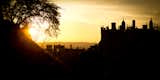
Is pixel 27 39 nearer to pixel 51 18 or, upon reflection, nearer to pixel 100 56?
pixel 51 18

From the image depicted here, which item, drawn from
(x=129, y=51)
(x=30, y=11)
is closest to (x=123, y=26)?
(x=129, y=51)

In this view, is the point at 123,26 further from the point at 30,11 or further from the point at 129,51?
the point at 30,11

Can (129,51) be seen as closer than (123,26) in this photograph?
Yes

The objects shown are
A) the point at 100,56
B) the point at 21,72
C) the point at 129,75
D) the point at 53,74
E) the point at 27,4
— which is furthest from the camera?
the point at 100,56

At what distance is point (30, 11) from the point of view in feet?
175

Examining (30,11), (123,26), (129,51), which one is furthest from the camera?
(123,26)

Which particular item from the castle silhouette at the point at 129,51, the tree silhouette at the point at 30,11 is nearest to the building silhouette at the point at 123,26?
the castle silhouette at the point at 129,51

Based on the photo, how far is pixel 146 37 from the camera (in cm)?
7275

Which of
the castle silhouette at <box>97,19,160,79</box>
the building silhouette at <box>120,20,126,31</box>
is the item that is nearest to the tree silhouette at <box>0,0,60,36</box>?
the castle silhouette at <box>97,19,160,79</box>

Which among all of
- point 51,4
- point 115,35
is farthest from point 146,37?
point 51,4

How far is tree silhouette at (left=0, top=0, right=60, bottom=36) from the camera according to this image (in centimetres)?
4925

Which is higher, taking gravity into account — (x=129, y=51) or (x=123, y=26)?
(x=123, y=26)

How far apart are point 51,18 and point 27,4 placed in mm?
3375

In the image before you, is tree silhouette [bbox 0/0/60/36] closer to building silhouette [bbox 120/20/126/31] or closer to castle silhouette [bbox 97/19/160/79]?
→ castle silhouette [bbox 97/19/160/79]
